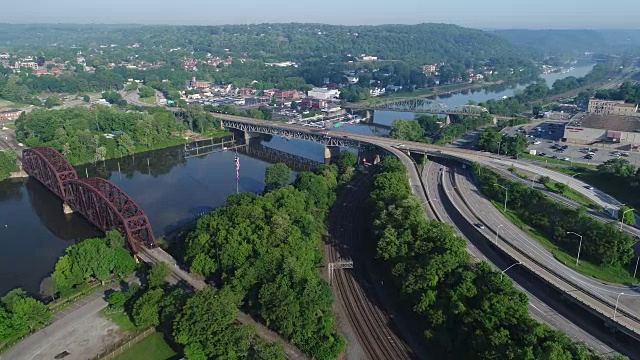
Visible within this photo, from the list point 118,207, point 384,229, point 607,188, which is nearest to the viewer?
point 384,229

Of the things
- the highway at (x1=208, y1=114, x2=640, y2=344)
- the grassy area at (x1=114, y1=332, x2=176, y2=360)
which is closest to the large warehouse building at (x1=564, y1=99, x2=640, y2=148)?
the highway at (x1=208, y1=114, x2=640, y2=344)

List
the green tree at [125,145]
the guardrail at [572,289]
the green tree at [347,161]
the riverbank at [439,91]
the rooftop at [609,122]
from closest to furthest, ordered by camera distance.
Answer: the guardrail at [572,289], the green tree at [347,161], the rooftop at [609,122], the green tree at [125,145], the riverbank at [439,91]

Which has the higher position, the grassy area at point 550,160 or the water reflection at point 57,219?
the grassy area at point 550,160

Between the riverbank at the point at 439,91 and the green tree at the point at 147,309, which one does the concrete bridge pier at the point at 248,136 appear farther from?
the green tree at the point at 147,309

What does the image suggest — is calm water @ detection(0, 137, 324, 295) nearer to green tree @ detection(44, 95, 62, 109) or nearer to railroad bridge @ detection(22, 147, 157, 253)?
railroad bridge @ detection(22, 147, 157, 253)

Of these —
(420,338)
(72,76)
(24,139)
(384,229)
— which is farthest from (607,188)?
(72,76)

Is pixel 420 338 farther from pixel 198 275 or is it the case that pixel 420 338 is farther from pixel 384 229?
pixel 198 275


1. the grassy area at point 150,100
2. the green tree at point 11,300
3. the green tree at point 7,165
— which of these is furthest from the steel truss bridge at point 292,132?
the green tree at point 11,300
